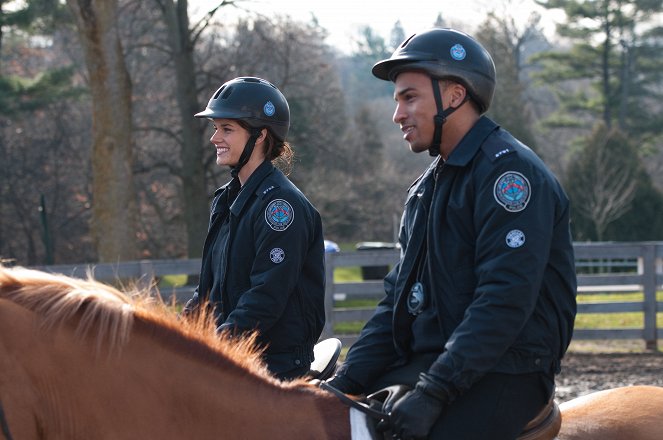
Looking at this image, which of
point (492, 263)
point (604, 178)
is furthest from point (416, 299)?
point (604, 178)

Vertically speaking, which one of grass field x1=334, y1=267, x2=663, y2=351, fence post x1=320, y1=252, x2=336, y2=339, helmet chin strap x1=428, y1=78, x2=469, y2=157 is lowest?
grass field x1=334, y1=267, x2=663, y2=351

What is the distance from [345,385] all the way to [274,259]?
921 millimetres

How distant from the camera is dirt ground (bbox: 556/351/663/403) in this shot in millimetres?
10203

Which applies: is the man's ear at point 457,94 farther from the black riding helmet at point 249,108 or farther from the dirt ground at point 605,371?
the dirt ground at point 605,371

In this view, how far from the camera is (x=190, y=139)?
20797 mm

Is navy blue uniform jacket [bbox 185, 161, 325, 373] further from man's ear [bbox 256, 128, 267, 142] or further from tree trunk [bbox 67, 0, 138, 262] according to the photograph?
tree trunk [bbox 67, 0, 138, 262]

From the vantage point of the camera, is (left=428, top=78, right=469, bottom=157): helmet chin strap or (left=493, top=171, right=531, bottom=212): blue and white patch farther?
(left=428, top=78, right=469, bottom=157): helmet chin strap

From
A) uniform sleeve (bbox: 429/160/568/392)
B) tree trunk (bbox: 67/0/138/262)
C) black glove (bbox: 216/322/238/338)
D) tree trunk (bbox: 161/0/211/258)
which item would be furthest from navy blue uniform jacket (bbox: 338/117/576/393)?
tree trunk (bbox: 161/0/211/258)

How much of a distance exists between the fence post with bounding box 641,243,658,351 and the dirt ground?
0.30 metres

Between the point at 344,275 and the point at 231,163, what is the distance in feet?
80.6

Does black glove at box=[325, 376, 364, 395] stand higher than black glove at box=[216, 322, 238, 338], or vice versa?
black glove at box=[216, 322, 238, 338]

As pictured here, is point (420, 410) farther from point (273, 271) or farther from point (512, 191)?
point (273, 271)

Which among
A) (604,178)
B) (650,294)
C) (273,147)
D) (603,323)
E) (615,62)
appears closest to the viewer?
(273,147)

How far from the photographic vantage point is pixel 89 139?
29.4m
